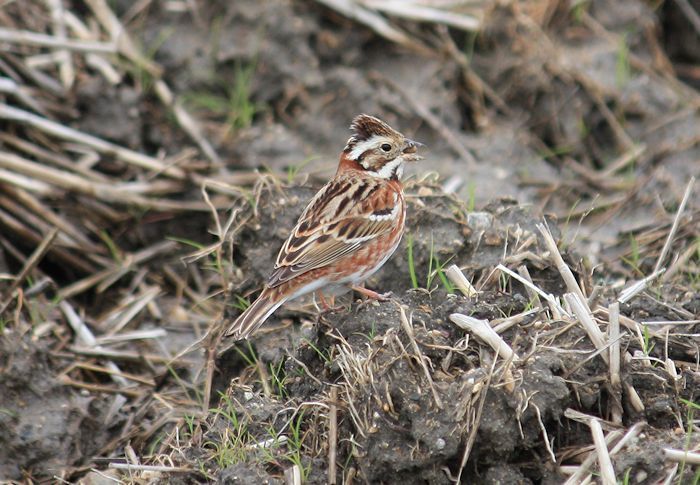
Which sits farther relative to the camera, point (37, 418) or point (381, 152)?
point (381, 152)

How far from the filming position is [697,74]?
33.9 feet

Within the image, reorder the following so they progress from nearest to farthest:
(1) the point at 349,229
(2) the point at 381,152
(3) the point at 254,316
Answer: (3) the point at 254,316, (1) the point at 349,229, (2) the point at 381,152

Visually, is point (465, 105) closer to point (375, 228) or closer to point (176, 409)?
point (375, 228)

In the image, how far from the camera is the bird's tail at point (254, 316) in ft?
19.2

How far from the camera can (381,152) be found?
6.74 m

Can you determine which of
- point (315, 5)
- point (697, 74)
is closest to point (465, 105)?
point (315, 5)

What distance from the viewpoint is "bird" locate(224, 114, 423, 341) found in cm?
606

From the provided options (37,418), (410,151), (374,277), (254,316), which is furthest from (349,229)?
(37,418)

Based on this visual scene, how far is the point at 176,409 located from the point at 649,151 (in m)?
5.01

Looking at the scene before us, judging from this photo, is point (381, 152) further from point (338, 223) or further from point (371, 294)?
point (371, 294)

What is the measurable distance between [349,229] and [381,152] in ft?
2.02

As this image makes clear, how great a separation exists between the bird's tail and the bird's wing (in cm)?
11

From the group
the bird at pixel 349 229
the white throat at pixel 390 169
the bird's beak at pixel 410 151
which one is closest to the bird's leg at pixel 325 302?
the bird at pixel 349 229

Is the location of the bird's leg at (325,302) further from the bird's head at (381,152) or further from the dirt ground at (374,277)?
the bird's head at (381,152)
